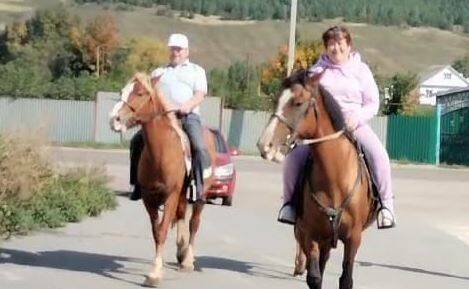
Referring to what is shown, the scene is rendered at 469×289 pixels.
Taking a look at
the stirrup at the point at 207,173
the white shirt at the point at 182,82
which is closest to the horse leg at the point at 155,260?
the stirrup at the point at 207,173

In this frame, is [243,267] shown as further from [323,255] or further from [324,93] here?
[324,93]

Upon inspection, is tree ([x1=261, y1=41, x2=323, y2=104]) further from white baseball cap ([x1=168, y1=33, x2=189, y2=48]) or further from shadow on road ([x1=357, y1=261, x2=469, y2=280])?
white baseball cap ([x1=168, y1=33, x2=189, y2=48])

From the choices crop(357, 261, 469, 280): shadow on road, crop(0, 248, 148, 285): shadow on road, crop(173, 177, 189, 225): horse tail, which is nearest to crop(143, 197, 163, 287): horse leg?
crop(173, 177, 189, 225): horse tail

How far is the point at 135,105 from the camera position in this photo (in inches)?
478

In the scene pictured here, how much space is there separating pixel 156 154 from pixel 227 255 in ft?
10.4

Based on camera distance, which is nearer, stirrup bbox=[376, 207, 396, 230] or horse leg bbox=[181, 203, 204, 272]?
stirrup bbox=[376, 207, 396, 230]

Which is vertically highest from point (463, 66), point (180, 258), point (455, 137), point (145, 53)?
point (463, 66)

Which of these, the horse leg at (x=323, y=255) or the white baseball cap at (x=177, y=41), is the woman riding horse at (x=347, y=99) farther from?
the white baseball cap at (x=177, y=41)

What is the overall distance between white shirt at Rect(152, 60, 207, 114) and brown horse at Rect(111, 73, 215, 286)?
0.49 m

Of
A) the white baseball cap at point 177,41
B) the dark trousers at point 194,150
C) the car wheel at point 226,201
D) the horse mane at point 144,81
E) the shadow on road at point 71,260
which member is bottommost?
the car wheel at point 226,201

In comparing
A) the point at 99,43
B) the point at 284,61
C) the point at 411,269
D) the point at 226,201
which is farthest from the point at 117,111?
the point at 99,43

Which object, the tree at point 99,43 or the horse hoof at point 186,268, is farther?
the tree at point 99,43

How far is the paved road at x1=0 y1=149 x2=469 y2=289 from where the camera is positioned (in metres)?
12.7

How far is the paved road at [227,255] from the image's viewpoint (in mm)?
12695
